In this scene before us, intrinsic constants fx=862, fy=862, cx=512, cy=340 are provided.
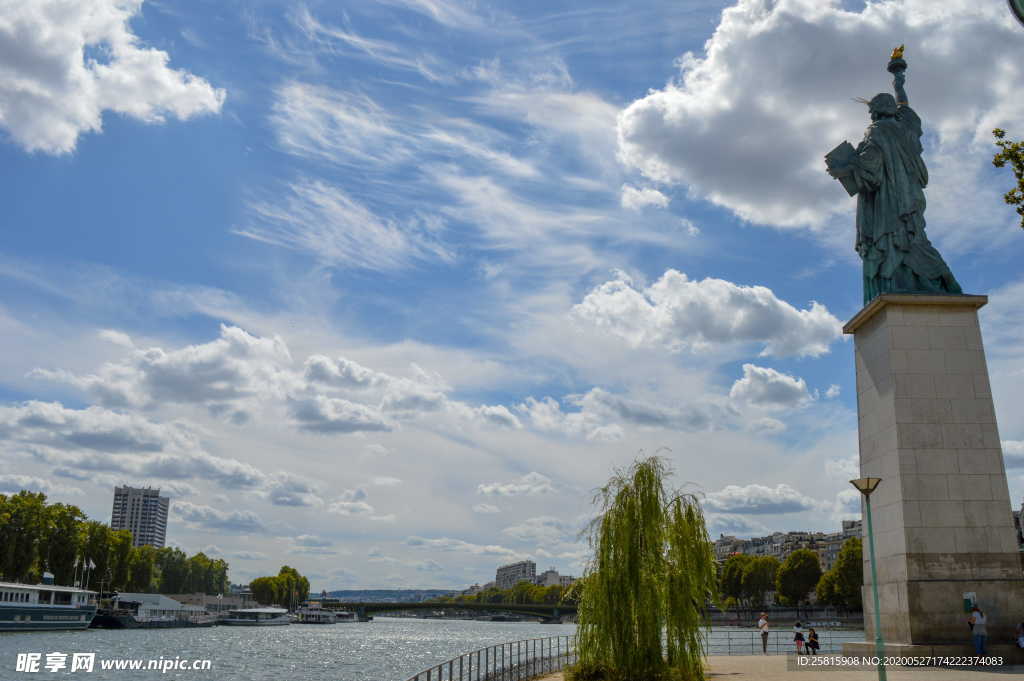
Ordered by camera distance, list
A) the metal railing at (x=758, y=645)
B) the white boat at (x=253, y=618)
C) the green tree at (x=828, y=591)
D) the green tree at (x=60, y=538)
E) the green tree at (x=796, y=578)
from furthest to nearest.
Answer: the white boat at (x=253, y=618) < the green tree at (x=796, y=578) < the green tree at (x=828, y=591) < the green tree at (x=60, y=538) < the metal railing at (x=758, y=645)

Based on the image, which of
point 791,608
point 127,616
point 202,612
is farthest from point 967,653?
point 202,612

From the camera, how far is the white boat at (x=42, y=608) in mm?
79619

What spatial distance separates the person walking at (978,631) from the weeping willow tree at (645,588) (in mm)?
10353

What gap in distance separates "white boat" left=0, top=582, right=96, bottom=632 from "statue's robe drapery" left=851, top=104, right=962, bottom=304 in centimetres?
7856

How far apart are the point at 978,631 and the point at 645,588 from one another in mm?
13190

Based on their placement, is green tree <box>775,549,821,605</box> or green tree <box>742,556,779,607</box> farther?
green tree <box>742,556,779,607</box>

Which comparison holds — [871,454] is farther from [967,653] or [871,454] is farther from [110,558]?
[110,558]

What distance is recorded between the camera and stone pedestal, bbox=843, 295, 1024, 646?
98.8ft

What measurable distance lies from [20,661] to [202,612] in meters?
96.0

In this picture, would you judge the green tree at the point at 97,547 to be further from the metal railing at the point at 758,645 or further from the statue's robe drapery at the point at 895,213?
the statue's robe drapery at the point at 895,213

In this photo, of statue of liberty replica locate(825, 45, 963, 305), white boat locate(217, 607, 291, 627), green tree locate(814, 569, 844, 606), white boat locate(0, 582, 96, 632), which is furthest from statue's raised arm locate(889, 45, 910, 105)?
white boat locate(217, 607, 291, 627)

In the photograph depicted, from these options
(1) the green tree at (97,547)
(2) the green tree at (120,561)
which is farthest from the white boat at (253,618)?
(1) the green tree at (97,547)

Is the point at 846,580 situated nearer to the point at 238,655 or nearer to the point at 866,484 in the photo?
the point at 238,655

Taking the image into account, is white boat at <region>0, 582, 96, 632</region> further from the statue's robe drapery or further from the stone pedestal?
the statue's robe drapery
